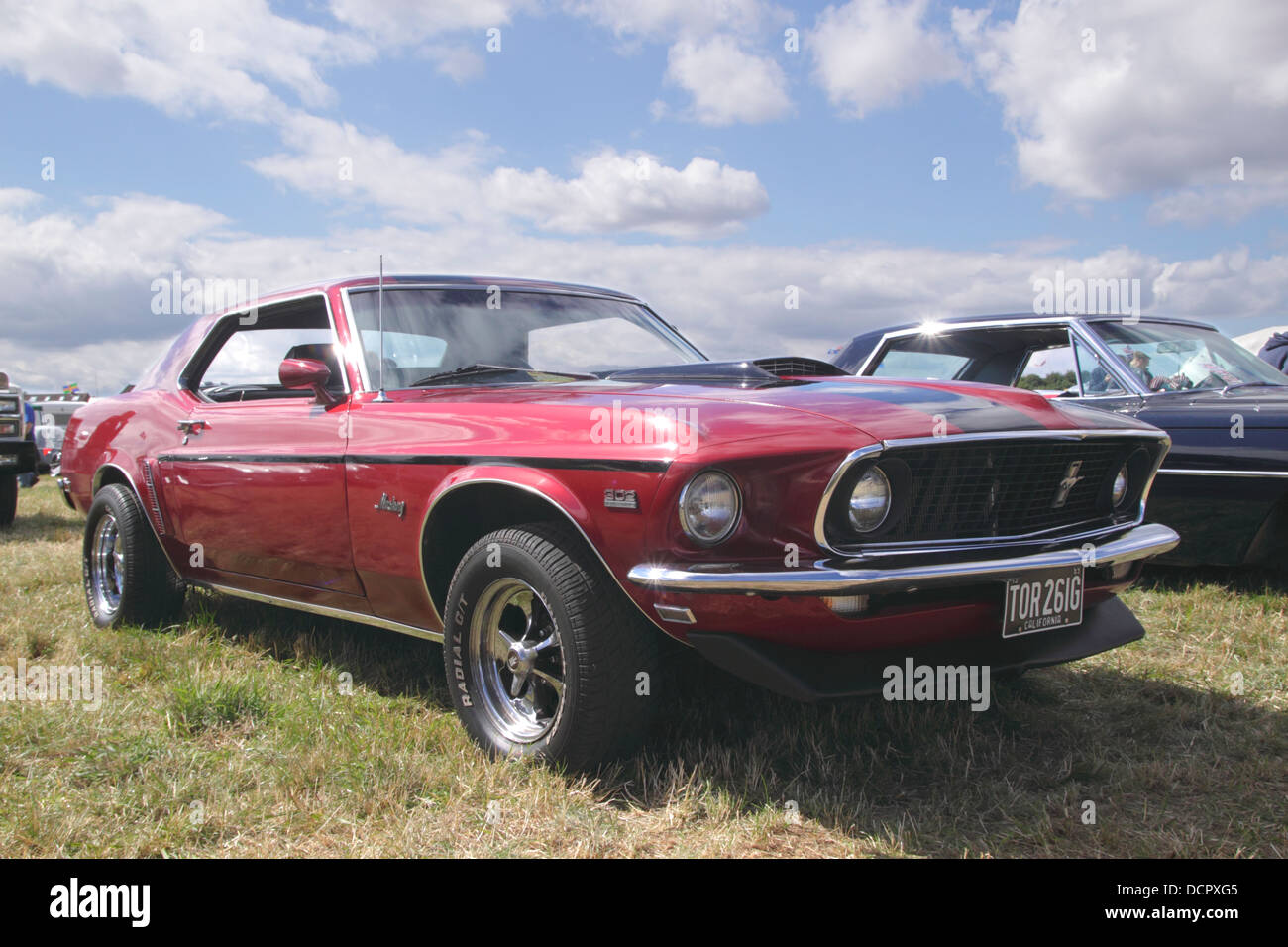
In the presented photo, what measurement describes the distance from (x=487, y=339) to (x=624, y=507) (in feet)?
4.50

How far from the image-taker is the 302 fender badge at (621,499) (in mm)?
2482

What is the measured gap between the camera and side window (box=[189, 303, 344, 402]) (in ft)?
12.9

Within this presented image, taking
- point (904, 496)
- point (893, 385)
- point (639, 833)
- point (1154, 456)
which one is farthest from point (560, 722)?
point (1154, 456)

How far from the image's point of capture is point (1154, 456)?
3.34m

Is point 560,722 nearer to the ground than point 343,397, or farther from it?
nearer to the ground

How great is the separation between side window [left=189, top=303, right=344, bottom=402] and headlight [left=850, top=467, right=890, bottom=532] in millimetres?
2230

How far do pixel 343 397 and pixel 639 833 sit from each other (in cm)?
184

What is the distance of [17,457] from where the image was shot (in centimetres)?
945

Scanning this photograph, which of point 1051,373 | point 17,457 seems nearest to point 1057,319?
point 1051,373

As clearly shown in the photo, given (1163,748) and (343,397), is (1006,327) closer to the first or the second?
(1163,748)

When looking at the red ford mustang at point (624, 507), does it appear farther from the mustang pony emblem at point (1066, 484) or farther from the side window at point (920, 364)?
the side window at point (920, 364)

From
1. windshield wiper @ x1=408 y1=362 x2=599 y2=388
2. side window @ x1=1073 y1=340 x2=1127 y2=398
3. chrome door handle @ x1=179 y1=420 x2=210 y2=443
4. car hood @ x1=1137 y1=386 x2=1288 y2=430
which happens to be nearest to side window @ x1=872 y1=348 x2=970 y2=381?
side window @ x1=1073 y1=340 x2=1127 y2=398

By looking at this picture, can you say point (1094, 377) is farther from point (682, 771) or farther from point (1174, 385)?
point (682, 771)
